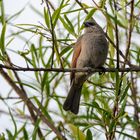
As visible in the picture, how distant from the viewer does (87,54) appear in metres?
3.02

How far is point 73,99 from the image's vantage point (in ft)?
9.37

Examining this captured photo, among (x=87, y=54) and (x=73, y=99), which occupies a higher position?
(x=87, y=54)

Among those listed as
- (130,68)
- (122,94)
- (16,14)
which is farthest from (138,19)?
(16,14)

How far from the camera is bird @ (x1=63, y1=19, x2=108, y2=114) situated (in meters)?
2.92

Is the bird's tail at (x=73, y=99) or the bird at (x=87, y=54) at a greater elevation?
the bird at (x=87, y=54)

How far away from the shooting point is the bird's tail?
8.99 ft

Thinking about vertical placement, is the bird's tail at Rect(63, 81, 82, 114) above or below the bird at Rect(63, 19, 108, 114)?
below

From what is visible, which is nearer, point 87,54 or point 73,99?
point 73,99

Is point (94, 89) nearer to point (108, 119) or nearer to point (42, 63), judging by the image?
point (42, 63)

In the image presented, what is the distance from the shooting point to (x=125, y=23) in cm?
238

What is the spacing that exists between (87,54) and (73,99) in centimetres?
37

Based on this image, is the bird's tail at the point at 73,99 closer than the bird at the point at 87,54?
Yes

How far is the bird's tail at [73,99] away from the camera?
274 cm

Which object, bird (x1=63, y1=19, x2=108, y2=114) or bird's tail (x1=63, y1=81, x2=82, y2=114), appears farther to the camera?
bird (x1=63, y1=19, x2=108, y2=114)
